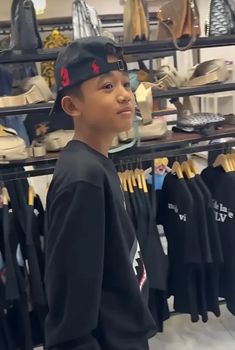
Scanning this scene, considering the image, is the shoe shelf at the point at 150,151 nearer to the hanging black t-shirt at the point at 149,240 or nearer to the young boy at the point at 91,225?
the hanging black t-shirt at the point at 149,240

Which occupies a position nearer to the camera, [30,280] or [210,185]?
[30,280]

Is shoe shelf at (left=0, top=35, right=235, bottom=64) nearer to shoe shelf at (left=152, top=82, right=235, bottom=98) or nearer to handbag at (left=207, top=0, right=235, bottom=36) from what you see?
handbag at (left=207, top=0, right=235, bottom=36)

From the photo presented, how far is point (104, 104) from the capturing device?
1.00 metres

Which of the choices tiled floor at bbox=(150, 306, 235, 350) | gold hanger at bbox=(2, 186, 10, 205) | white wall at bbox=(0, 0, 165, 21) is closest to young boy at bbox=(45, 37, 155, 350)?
gold hanger at bbox=(2, 186, 10, 205)

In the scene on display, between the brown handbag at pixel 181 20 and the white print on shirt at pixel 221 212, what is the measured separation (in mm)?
728

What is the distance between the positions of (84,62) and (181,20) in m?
1.02

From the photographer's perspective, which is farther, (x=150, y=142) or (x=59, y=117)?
(x=150, y=142)

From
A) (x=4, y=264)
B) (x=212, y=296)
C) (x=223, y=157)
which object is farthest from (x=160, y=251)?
(x=4, y=264)

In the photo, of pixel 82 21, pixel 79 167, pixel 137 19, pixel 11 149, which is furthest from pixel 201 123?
pixel 79 167

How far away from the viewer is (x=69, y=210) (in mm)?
919

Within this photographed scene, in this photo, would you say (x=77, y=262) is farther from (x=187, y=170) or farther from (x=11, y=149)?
(x=187, y=170)

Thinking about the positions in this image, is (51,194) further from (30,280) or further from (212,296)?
(212,296)

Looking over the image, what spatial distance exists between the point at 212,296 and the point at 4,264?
991 millimetres

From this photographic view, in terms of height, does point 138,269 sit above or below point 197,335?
above
